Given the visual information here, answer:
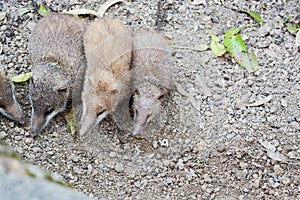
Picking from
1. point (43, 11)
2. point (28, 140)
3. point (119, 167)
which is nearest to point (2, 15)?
point (43, 11)

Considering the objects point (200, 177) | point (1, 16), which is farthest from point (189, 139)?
point (1, 16)

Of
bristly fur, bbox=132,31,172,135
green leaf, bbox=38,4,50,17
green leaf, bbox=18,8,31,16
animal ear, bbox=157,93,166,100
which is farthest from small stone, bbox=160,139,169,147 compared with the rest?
green leaf, bbox=18,8,31,16

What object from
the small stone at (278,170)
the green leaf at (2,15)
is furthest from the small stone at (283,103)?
the green leaf at (2,15)

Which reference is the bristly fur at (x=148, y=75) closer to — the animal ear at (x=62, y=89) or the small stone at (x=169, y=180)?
the small stone at (x=169, y=180)

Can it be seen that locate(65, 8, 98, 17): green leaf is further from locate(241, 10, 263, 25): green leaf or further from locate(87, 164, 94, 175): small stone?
locate(87, 164, 94, 175): small stone

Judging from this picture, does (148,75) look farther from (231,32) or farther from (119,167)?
(231,32)

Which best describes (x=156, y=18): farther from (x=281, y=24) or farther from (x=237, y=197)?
(x=237, y=197)
